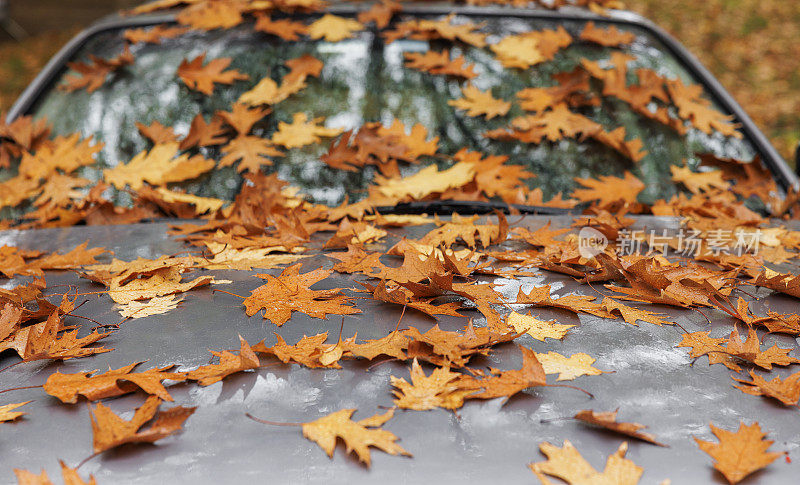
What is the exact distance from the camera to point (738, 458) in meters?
0.87

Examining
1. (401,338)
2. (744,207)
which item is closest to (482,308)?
(401,338)

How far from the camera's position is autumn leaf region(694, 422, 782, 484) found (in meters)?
0.85

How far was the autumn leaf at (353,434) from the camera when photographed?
0.89 metres

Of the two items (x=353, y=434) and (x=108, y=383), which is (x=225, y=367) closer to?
(x=108, y=383)

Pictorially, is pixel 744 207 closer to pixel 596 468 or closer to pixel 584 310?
pixel 584 310

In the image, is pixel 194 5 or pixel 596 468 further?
pixel 194 5

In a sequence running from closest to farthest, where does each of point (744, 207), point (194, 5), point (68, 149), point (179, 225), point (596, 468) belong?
1. point (596, 468)
2. point (179, 225)
3. point (744, 207)
4. point (68, 149)
5. point (194, 5)

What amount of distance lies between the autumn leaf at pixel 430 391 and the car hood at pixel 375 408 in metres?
0.02

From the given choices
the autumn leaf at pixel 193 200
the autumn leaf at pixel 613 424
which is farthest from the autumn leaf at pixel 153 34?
the autumn leaf at pixel 613 424

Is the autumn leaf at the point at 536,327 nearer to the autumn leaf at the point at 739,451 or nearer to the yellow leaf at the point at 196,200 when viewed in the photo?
the autumn leaf at the point at 739,451

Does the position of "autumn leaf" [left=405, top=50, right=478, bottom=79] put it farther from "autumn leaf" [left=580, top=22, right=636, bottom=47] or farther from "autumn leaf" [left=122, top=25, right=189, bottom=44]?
"autumn leaf" [left=122, top=25, right=189, bottom=44]

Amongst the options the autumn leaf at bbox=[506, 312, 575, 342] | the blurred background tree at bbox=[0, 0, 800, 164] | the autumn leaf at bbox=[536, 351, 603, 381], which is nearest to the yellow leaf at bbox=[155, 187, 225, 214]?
the autumn leaf at bbox=[506, 312, 575, 342]

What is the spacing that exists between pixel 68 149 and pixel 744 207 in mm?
2268

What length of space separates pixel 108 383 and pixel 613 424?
0.83 m
